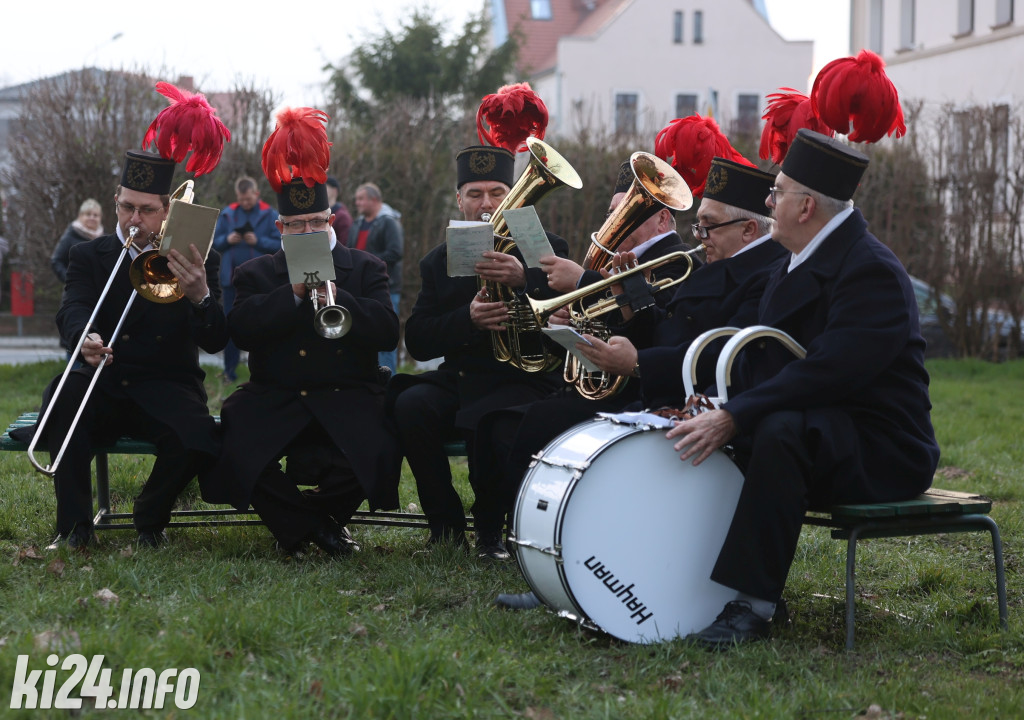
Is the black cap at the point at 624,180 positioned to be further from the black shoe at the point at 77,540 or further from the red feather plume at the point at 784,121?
the black shoe at the point at 77,540

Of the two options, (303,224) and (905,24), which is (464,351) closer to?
(303,224)

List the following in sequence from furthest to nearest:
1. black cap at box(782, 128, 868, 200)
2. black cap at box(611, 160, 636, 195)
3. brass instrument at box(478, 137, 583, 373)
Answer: black cap at box(611, 160, 636, 195)
brass instrument at box(478, 137, 583, 373)
black cap at box(782, 128, 868, 200)

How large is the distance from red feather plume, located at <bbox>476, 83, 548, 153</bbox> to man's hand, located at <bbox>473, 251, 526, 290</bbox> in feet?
3.03

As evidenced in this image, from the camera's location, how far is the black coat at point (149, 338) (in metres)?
5.34

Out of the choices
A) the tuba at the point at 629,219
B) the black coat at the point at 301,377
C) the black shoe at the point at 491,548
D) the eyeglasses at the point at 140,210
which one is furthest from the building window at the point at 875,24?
the eyeglasses at the point at 140,210

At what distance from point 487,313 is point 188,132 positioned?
5.49ft

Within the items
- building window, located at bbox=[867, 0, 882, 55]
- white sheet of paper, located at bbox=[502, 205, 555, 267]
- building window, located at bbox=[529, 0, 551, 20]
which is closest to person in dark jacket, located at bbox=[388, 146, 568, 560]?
white sheet of paper, located at bbox=[502, 205, 555, 267]

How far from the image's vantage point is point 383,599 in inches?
181

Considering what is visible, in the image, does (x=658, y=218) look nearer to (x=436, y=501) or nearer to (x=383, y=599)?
(x=436, y=501)

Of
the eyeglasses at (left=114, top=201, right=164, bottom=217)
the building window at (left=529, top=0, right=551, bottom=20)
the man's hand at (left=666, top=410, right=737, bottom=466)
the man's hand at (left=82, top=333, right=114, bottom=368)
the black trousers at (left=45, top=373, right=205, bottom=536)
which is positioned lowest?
the black trousers at (left=45, top=373, right=205, bottom=536)

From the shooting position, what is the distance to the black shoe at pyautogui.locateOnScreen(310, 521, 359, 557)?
5355 millimetres

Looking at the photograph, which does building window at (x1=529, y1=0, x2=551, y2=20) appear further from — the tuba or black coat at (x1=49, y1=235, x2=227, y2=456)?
the tuba

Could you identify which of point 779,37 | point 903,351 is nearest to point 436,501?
point 903,351

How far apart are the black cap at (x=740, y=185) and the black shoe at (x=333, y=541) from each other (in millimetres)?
2305
